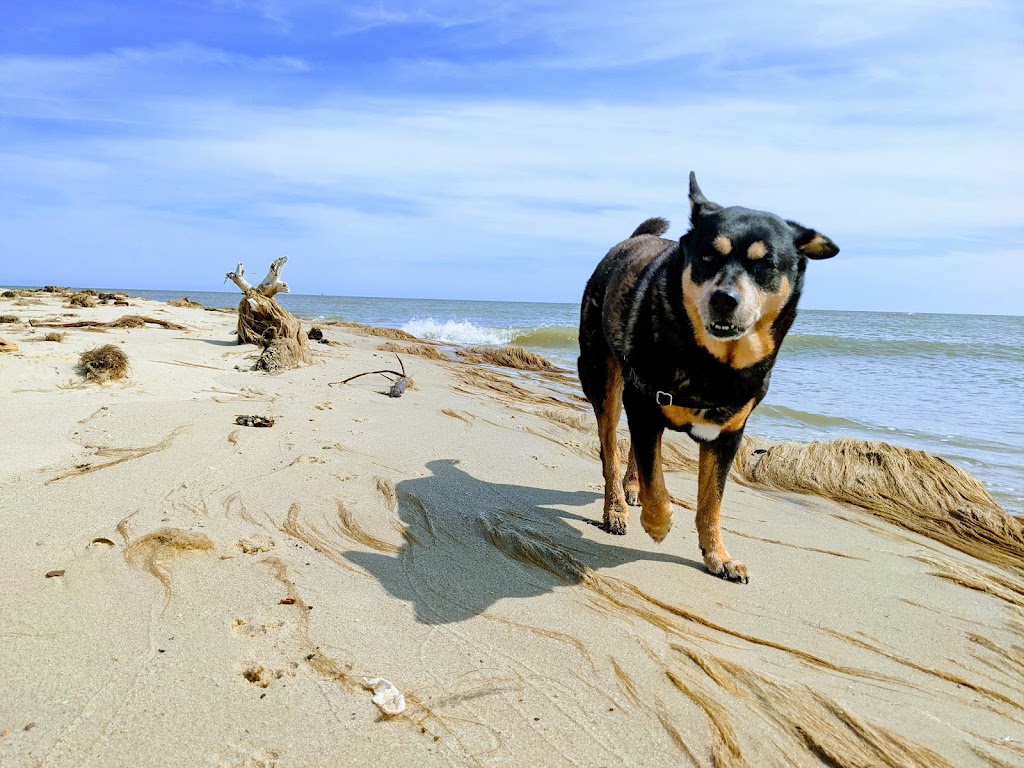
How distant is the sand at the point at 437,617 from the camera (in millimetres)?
1954

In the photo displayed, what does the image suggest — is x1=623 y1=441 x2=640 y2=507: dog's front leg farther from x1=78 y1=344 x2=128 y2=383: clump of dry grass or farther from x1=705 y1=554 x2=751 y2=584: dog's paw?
x1=78 y1=344 x2=128 y2=383: clump of dry grass

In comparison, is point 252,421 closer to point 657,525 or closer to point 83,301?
point 657,525

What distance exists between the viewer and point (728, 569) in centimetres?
333

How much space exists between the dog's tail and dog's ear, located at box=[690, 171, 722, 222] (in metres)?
1.41

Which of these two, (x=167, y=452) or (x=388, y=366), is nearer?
(x=167, y=452)

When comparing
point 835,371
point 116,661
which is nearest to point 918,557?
point 116,661

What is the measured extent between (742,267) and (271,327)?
6909 mm

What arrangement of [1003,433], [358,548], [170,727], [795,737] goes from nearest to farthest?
1. [170,727]
2. [795,737]
3. [358,548]
4. [1003,433]

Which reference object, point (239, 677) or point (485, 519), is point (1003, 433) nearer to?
point (485, 519)

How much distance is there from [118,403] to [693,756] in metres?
4.84

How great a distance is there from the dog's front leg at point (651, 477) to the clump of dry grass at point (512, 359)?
8533 millimetres

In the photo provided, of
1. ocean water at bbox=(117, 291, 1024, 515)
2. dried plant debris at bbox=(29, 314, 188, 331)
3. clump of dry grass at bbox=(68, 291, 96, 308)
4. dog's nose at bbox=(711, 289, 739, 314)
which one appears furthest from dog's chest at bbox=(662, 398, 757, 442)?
clump of dry grass at bbox=(68, 291, 96, 308)

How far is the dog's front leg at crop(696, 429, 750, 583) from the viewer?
→ 338cm

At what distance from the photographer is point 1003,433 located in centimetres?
799
